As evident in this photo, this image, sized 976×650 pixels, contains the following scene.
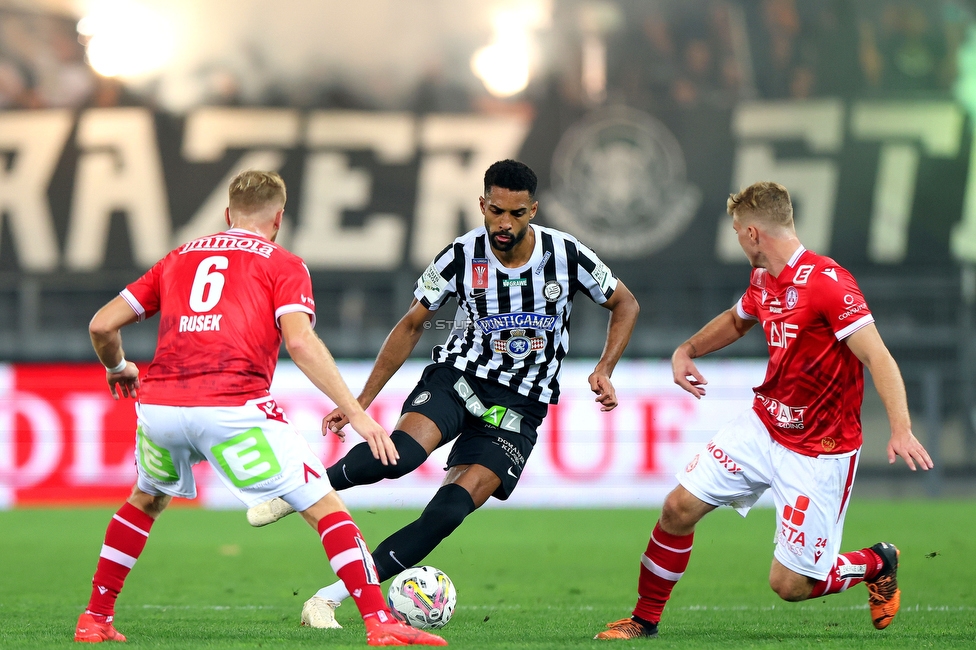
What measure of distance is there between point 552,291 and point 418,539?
1.36 meters

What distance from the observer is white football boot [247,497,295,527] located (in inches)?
175

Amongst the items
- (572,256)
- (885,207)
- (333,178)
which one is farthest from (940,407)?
(572,256)

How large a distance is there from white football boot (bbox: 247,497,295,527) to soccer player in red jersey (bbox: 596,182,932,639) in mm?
1507

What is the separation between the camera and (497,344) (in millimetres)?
5766

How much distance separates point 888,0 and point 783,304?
1192cm

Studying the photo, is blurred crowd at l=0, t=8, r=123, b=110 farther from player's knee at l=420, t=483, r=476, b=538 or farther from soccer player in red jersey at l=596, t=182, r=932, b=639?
soccer player in red jersey at l=596, t=182, r=932, b=639

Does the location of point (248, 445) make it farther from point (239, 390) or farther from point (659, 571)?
point (659, 571)

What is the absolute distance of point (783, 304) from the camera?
207 inches

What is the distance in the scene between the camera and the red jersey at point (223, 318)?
446 centimetres

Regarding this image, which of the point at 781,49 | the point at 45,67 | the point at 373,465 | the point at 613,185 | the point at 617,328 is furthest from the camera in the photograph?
the point at 613,185

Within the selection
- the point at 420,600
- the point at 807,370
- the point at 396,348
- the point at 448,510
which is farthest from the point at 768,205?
the point at 420,600

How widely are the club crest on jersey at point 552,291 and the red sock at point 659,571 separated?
119 centimetres

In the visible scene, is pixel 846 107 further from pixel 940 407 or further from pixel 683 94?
pixel 940 407

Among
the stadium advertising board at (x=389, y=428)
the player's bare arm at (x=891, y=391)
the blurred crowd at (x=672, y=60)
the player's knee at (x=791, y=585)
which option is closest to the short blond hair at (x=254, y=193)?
the player's bare arm at (x=891, y=391)
